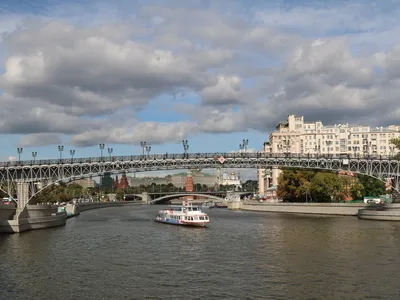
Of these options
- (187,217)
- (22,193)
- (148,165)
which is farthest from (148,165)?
(22,193)

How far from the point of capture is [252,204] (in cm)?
15375

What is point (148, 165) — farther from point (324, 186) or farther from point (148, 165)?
point (324, 186)

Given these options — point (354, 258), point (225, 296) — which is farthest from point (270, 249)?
point (225, 296)

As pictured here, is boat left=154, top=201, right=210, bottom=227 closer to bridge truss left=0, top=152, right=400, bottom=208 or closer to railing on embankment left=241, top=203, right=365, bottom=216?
bridge truss left=0, top=152, right=400, bottom=208

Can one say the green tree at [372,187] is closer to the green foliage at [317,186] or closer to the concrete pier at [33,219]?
the green foliage at [317,186]

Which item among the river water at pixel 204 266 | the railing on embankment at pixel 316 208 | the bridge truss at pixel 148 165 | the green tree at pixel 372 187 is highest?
the bridge truss at pixel 148 165

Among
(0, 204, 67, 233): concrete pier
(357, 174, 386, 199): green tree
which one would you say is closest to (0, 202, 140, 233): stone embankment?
(0, 204, 67, 233): concrete pier

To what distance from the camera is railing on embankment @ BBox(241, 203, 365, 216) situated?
99.7 meters

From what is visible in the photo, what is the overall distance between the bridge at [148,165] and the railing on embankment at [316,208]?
25.3 feet

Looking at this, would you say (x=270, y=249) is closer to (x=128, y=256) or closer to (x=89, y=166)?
(x=128, y=256)

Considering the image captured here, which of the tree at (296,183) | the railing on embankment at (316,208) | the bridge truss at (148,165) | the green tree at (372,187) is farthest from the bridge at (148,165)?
the green tree at (372,187)

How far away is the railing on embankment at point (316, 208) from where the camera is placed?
99.7m

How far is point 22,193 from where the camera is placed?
8156cm

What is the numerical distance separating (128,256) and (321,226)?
124ft
